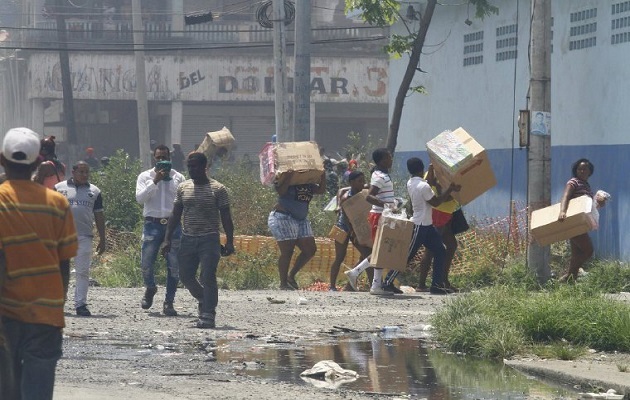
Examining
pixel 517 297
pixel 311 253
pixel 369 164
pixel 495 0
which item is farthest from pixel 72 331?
pixel 495 0

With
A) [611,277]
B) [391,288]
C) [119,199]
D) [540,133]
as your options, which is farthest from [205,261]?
[119,199]

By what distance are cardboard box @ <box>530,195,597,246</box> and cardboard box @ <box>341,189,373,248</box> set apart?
6.87 feet

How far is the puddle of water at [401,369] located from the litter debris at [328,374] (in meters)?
0.06

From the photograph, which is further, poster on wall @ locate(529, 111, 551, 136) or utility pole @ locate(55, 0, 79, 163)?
utility pole @ locate(55, 0, 79, 163)

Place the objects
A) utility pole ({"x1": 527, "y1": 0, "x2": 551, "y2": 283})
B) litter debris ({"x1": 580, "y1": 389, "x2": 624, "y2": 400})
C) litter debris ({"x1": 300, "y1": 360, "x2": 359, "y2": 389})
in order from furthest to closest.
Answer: utility pole ({"x1": 527, "y1": 0, "x2": 551, "y2": 283}) → litter debris ({"x1": 300, "y1": 360, "x2": 359, "y2": 389}) → litter debris ({"x1": 580, "y1": 389, "x2": 624, "y2": 400})

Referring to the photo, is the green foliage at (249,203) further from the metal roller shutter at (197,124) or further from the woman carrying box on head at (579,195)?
the metal roller shutter at (197,124)

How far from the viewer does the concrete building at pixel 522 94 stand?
59.8 feet

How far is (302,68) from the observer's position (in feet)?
78.9

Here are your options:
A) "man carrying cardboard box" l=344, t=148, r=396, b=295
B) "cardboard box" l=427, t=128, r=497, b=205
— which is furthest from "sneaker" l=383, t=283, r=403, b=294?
"cardboard box" l=427, t=128, r=497, b=205

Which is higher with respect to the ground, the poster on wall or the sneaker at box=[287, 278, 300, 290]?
the poster on wall

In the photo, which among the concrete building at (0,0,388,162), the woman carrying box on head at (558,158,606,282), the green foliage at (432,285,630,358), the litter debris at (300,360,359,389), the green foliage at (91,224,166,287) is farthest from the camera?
the concrete building at (0,0,388,162)

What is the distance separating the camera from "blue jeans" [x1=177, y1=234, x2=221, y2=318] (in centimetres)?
1234

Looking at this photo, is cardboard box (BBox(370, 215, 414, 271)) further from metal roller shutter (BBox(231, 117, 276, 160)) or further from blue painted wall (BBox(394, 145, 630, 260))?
metal roller shutter (BBox(231, 117, 276, 160))

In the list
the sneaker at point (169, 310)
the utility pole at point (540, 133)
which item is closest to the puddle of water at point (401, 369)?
the sneaker at point (169, 310)
